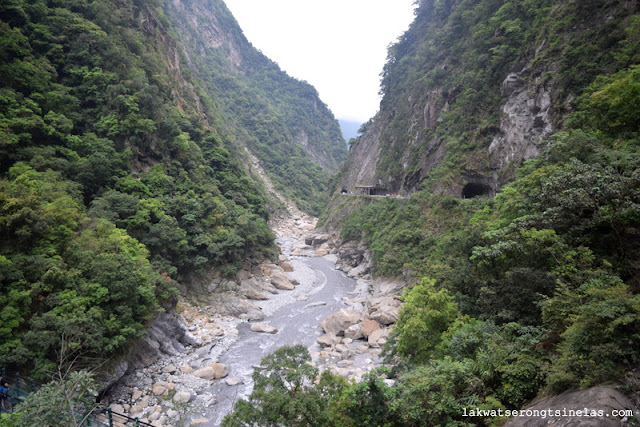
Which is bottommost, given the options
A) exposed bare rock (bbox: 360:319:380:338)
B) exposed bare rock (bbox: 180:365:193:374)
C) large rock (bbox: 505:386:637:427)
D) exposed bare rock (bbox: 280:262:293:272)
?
exposed bare rock (bbox: 180:365:193:374)

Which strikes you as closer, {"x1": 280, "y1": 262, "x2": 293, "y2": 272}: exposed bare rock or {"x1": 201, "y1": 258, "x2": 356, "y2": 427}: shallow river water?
{"x1": 201, "y1": 258, "x2": 356, "y2": 427}: shallow river water

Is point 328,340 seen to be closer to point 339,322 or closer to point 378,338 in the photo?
point 339,322

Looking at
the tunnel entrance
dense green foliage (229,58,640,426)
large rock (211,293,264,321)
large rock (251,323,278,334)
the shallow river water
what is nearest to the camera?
dense green foliage (229,58,640,426)

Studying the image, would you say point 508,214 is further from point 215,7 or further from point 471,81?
point 215,7

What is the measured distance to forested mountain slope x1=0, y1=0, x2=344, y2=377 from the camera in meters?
12.0

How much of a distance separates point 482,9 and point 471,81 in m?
9.44

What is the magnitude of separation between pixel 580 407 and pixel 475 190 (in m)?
25.0

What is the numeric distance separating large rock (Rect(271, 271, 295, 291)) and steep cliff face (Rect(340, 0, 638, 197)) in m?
16.6

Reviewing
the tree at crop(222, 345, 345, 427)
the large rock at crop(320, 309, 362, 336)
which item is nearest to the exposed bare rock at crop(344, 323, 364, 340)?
the large rock at crop(320, 309, 362, 336)

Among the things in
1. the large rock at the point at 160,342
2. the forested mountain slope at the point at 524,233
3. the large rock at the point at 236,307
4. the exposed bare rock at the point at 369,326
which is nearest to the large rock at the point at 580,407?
the forested mountain slope at the point at 524,233

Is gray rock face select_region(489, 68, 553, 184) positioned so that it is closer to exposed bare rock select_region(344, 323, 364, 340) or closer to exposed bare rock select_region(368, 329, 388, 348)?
exposed bare rock select_region(368, 329, 388, 348)

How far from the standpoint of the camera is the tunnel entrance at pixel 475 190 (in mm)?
25328

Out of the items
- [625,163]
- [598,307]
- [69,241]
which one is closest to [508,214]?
[625,163]

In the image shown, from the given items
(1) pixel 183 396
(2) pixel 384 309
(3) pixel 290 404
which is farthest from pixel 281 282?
(3) pixel 290 404
